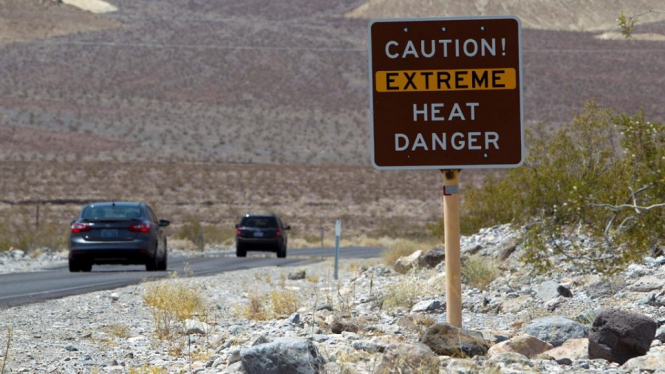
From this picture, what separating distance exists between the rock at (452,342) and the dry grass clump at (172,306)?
371 centimetres

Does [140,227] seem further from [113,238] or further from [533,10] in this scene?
[533,10]

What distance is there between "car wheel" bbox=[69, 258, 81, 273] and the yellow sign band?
1831 cm

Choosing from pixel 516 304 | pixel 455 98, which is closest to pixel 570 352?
pixel 455 98

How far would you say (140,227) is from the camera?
24859mm

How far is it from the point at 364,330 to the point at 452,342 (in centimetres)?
247

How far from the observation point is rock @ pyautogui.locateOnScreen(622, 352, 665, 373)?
321 inches

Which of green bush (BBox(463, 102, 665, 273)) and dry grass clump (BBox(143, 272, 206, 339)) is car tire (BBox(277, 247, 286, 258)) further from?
dry grass clump (BBox(143, 272, 206, 339))

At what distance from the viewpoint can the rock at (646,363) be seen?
8.16 m

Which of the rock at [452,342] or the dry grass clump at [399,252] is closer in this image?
the rock at [452,342]

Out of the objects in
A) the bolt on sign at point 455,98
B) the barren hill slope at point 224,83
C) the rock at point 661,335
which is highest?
the barren hill slope at point 224,83

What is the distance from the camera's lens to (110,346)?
37.3 ft

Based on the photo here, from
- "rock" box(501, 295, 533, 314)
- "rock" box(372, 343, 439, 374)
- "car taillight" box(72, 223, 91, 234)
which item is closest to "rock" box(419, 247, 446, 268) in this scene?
"rock" box(501, 295, 533, 314)

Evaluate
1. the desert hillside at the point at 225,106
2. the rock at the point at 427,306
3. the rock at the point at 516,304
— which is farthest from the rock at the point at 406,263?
the desert hillside at the point at 225,106

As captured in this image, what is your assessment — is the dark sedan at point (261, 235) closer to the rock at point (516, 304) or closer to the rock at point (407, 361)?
the rock at point (516, 304)
